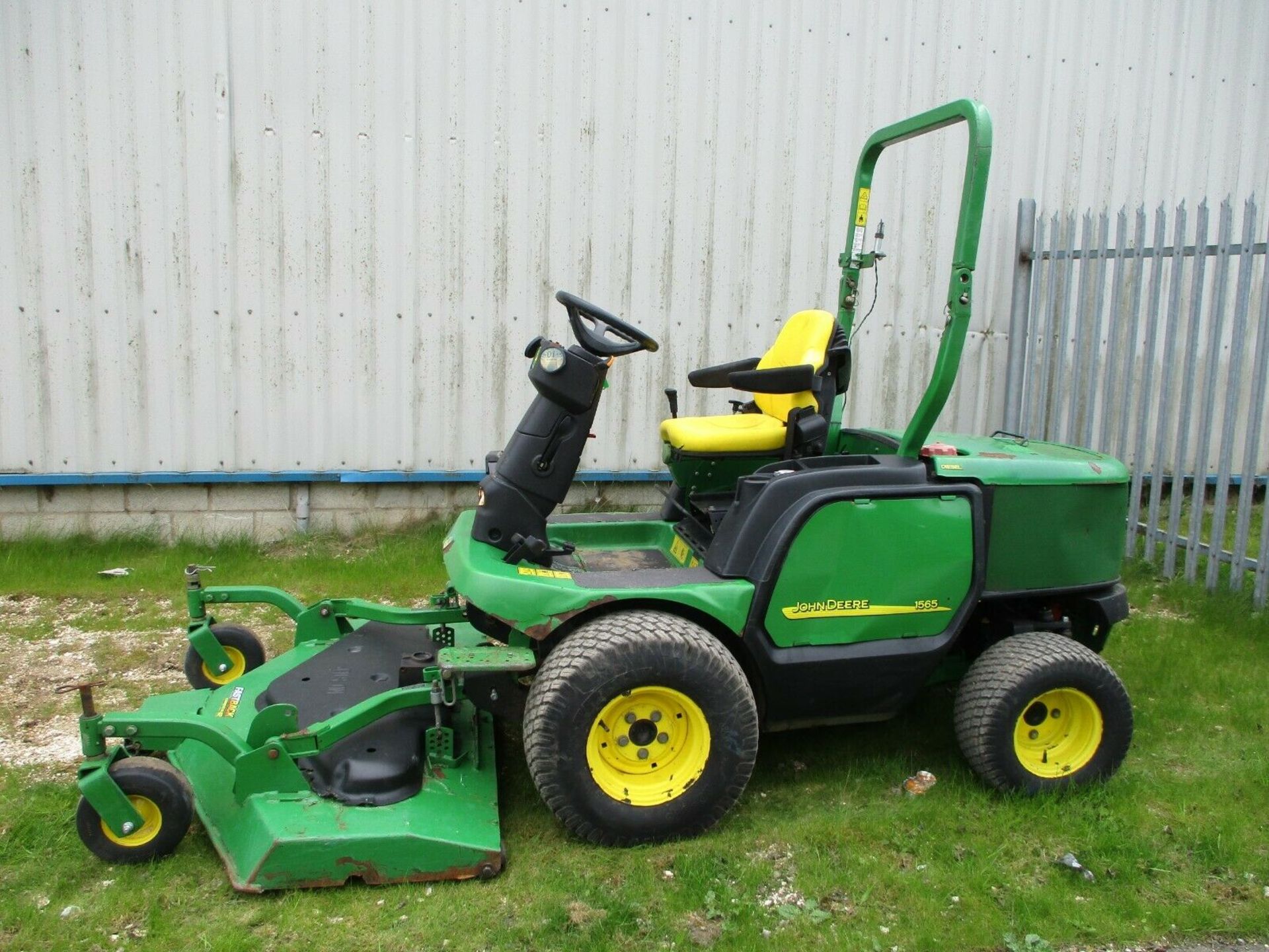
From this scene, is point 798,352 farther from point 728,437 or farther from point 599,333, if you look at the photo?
point 599,333

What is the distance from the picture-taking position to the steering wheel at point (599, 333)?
3725mm

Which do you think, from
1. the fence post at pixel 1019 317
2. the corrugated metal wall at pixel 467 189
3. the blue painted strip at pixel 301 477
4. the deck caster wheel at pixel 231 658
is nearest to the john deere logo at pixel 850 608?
the deck caster wheel at pixel 231 658

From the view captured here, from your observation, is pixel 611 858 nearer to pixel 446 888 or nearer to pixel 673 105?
pixel 446 888

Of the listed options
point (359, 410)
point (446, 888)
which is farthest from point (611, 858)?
point (359, 410)

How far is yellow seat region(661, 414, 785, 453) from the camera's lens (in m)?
4.20

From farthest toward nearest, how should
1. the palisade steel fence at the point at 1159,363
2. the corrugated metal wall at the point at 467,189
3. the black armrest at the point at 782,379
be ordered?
the corrugated metal wall at the point at 467,189
the palisade steel fence at the point at 1159,363
the black armrest at the point at 782,379

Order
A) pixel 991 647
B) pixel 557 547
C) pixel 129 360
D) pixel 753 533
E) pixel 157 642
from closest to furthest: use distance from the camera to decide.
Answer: pixel 753 533, pixel 991 647, pixel 557 547, pixel 157 642, pixel 129 360

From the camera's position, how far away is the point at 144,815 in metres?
3.14

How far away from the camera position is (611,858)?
130 inches

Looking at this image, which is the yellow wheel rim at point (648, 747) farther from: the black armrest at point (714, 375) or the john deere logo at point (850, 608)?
the black armrest at point (714, 375)

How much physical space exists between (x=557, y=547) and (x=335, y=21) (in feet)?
12.9

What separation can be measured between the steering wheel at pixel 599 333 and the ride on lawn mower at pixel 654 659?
0.03ft

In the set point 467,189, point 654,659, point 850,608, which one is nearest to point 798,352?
point 850,608

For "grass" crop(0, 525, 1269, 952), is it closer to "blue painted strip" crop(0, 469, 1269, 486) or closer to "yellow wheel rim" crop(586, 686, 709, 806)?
"yellow wheel rim" crop(586, 686, 709, 806)
